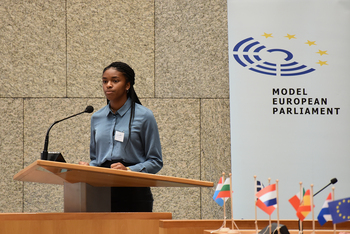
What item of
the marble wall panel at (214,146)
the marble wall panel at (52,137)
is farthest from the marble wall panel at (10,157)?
the marble wall panel at (214,146)

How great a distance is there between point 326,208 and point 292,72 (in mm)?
3053

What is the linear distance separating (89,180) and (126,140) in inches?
22.8

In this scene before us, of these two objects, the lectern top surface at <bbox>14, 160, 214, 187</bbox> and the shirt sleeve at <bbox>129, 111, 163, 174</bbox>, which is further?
the shirt sleeve at <bbox>129, 111, 163, 174</bbox>

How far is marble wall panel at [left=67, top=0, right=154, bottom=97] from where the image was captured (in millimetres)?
4891

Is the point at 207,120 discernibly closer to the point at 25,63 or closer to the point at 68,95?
the point at 68,95

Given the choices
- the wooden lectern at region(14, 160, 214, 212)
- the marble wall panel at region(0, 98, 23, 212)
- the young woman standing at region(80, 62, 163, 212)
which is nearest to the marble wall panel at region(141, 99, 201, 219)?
the marble wall panel at region(0, 98, 23, 212)

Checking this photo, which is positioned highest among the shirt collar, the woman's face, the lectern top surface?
the woman's face

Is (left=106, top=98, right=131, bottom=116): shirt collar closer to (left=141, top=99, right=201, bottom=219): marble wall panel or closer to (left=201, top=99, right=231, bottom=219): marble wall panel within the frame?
(left=141, top=99, right=201, bottom=219): marble wall panel

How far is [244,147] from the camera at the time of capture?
448 centimetres

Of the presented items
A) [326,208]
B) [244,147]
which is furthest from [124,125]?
[244,147]

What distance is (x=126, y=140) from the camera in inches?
110

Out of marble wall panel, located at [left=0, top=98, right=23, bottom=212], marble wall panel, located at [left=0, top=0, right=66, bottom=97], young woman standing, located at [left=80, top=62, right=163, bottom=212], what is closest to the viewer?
young woman standing, located at [left=80, top=62, right=163, bottom=212]

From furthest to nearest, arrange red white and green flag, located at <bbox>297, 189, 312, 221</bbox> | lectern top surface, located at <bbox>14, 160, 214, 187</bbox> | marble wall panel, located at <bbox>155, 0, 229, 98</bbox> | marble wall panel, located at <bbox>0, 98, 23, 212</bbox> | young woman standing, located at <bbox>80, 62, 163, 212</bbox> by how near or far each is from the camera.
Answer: marble wall panel, located at <bbox>155, 0, 229, 98</bbox> → marble wall panel, located at <bbox>0, 98, 23, 212</bbox> → young woman standing, located at <bbox>80, 62, 163, 212</bbox> → lectern top surface, located at <bbox>14, 160, 214, 187</bbox> → red white and green flag, located at <bbox>297, 189, 312, 221</bbox>

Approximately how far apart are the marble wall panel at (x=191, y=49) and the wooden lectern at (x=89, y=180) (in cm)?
260
